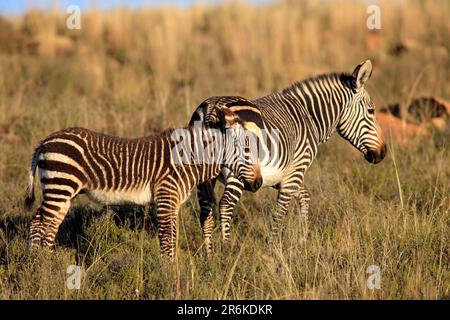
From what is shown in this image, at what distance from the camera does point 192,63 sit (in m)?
16.4

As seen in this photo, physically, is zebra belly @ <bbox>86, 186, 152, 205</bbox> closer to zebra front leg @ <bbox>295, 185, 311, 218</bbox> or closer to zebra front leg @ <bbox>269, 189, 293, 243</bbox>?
zebra front leg @ <bbox>269, 189, 293, 243</bbox>

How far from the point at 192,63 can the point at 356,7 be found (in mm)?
7424

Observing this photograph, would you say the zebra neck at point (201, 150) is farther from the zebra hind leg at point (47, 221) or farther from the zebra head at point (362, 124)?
the zebra head at point (362, 124)

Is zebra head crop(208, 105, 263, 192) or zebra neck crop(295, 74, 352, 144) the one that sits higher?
zebra neck crop(295, 74, 352, 144)

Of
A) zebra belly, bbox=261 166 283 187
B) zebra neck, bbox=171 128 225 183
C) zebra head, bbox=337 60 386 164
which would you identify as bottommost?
zebra belly, bbox=261 166 283 187

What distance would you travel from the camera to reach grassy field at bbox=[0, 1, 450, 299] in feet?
17.6

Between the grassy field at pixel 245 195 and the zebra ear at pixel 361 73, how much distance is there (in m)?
0.97

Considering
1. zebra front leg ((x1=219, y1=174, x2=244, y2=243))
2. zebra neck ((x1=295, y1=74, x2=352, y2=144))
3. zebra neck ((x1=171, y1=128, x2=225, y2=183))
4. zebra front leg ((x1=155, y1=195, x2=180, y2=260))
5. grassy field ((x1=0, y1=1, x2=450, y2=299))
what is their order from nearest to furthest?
grassy field ((x1=0, y1=1, x2=450, y2=299)), zebra front leg ((x1=155, y1=195, x2=180, y2=260)), zebra neck ((x1=171, y1=128, x2=225, y2=183)), zebra front leg ((x1=219, y1=174, x2=244, y2=243)), zebra neck ((x1=295, y1=74, x2=352, y2=144))

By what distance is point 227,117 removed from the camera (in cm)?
611

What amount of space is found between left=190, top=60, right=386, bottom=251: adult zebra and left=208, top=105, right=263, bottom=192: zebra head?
90 mm

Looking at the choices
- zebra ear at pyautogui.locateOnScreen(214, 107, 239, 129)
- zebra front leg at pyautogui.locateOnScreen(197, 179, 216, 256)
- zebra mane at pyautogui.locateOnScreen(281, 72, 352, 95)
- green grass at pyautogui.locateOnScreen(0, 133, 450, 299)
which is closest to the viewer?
green grass at pyautogui.locateOnScreen(0, 133, 450, 299)

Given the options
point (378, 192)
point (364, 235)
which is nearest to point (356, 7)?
point (378, 192)

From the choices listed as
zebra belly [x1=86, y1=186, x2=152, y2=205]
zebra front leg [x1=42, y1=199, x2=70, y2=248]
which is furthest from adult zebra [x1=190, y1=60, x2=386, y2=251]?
zebra front leg [x1=42, y1=199, x2=70, y2=248]
